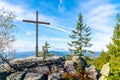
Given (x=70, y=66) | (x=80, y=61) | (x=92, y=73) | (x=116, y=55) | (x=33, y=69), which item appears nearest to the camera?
(x=116, y=55)

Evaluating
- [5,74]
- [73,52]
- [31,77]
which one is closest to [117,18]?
[31,77]

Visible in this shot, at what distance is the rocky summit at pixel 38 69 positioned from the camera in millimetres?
29919

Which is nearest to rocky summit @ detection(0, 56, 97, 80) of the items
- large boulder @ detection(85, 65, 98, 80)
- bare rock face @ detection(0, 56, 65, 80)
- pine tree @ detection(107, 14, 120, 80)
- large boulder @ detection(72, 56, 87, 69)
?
bare rock face @ detection(0, 56, 65, 80)

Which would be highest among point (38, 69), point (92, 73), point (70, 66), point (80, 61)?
point (80, 61)

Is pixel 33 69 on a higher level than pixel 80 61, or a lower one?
lower

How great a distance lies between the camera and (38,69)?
104 feet

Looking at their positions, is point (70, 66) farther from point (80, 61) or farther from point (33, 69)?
point (33, 69)

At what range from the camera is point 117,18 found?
27.0m

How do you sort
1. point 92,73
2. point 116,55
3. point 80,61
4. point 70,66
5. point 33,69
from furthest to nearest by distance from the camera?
point 80,61
point 70,66
point 33,69
point 92,73
point 116,55

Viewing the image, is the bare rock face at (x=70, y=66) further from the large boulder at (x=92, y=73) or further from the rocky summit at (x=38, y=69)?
the large boulder at (x=92, y=73)

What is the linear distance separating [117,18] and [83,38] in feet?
149

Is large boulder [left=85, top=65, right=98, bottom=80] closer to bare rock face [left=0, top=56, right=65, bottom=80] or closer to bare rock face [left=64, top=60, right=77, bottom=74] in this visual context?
bare rock face [left=64, top=60, right=77, bottom=74]

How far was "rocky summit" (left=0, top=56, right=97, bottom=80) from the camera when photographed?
29.9 meters

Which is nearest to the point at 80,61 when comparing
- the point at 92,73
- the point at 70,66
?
the point at 70,66
